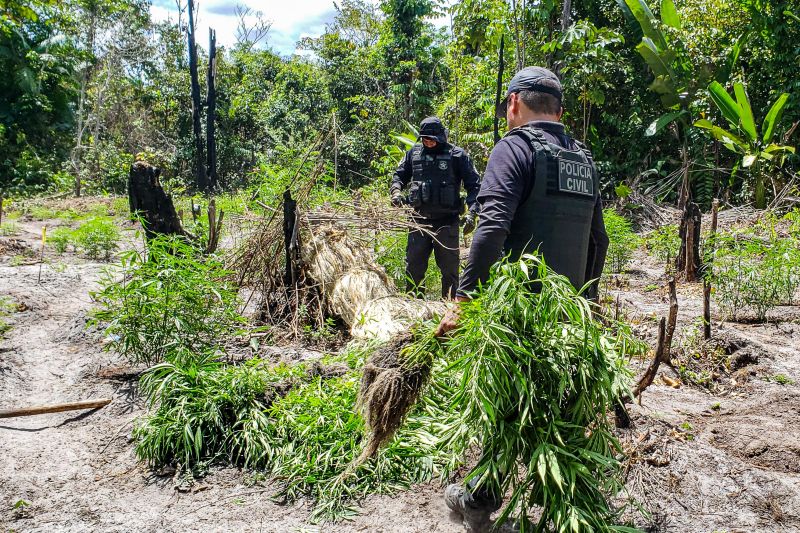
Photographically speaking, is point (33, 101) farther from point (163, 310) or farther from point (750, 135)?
point (750, 135)

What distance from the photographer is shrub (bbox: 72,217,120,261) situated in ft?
27.0

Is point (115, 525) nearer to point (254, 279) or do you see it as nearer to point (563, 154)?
point (563, 154)

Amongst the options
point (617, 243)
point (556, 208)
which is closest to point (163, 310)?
point (556, 208)

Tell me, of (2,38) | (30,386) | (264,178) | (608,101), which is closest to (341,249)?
(264,178)

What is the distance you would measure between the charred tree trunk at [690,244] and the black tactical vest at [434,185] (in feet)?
10.4

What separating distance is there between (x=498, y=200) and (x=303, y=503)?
1760mm

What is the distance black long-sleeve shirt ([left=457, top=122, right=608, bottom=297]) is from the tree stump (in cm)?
422

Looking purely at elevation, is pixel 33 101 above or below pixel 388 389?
above

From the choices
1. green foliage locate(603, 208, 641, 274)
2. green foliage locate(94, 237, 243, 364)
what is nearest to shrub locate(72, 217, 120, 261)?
green foliage locate(94, 237, 243, 364)

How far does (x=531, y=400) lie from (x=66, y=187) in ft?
67.4

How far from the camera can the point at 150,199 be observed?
567 centimetres

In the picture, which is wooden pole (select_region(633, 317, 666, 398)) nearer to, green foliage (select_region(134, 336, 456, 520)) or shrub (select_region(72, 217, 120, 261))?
green foliage (select_region(134, 336, 456, 520))

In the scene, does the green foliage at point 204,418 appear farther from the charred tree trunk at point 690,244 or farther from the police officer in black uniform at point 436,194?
the charred tree trunk at point 690,244

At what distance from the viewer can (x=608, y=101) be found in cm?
1377
